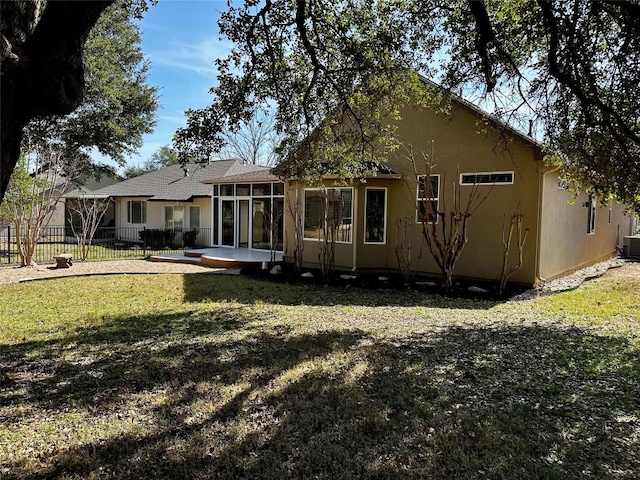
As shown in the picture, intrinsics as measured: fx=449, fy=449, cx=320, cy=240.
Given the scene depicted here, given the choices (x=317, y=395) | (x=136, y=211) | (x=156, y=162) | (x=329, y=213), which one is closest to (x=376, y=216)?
(x=329, y=213)

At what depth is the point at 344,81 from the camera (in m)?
8.16

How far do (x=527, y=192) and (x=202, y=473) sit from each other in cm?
1041

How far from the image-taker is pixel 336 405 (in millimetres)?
3691

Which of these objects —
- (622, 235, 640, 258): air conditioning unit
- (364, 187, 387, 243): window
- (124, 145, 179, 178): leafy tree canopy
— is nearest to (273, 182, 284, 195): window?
(364, 187, 387, 243): window

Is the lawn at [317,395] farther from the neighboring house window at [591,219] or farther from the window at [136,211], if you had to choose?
the window at [136,211]

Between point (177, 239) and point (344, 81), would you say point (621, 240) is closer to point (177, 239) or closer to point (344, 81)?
Result: point (344, 81)

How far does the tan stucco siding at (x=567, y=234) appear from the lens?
11477 mm

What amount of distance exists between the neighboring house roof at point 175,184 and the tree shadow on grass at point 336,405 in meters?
17.8

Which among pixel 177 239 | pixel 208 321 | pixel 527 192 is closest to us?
pixel 208 321

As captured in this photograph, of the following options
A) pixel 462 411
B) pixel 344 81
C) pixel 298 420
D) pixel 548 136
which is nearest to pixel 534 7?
pixel 548 136

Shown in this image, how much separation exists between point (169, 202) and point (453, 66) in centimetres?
1884

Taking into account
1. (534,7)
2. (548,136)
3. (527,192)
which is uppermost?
(534,7)

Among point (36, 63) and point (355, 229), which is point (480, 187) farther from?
point (36, 63)

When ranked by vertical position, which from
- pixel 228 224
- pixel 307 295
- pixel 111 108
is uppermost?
pixel 111 108
